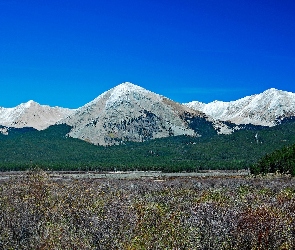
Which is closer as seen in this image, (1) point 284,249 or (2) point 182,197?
(1) point 284,249

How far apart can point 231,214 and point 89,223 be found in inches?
326

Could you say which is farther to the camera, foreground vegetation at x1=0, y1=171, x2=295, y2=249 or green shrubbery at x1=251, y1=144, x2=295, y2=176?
green shrubbery at x1=251, y1=144, x2=295, y2=176

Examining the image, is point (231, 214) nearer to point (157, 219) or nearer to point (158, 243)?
point (158, 243)

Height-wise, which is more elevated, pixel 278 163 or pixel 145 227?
pixel 278 163

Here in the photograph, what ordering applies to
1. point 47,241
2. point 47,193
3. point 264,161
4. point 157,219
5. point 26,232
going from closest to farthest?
point 47,241, point 26,232, point 157,219, point 47,193, point 264,161

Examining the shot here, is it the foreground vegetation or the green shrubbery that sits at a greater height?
the green shrubbery

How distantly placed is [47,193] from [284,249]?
22559mm

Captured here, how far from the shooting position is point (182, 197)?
47188mm

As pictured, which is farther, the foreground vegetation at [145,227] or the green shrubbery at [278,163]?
the green shrubbery at [278,163]

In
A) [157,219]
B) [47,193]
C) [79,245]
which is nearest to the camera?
[79,245]

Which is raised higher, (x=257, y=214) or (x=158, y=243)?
(x=257, y=214)

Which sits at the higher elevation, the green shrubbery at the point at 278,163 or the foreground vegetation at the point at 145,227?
the green shrubbery at the point at 278,163

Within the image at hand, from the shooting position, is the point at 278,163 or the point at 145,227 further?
the point at 278,163

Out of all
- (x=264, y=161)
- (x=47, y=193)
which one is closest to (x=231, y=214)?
(x=47, y=193)
